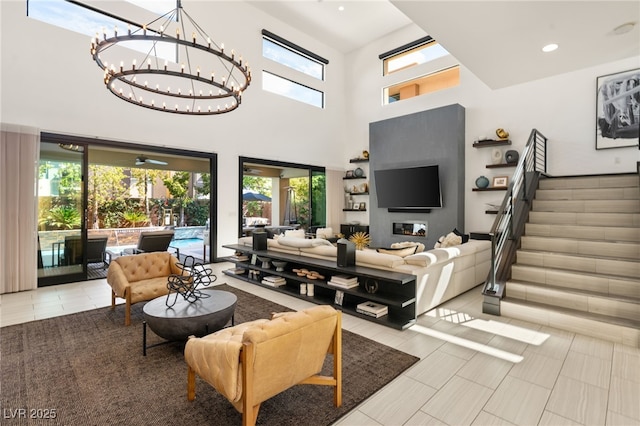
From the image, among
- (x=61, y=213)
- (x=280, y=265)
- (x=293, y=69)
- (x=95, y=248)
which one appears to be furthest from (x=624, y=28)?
(x=95, y=248)

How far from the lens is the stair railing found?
12.8 ft

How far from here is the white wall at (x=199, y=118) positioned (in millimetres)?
5031

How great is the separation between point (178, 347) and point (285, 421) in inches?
61.4

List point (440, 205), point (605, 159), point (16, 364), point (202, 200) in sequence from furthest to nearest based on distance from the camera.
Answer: point (202, 200)
point (440, 205)
point (605, 159)
point (16, 364)

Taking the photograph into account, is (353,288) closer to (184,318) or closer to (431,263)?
(431,263)

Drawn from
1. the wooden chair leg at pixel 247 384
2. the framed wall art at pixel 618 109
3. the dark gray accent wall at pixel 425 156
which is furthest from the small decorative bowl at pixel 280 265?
the framed wall art at pixel 618 109

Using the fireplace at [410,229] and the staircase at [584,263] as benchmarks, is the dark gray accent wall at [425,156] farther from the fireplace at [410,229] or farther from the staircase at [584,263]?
the staircase at [584,263]

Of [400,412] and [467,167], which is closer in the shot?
[400,412]

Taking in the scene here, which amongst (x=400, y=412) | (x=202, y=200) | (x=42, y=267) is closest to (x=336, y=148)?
(x=202, y=200)

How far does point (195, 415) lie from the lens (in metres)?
2.03

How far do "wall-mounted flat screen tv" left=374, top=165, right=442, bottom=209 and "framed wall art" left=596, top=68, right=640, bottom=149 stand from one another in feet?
10.1

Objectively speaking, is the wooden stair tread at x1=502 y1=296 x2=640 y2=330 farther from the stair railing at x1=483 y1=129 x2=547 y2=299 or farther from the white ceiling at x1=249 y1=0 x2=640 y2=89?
the white ceiling at x1=249 y1=0 x2=640 y2=89

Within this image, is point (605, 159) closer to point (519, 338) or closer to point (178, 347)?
point (519, 338)

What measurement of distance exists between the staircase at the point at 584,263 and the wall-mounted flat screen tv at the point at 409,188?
97.9 inches
